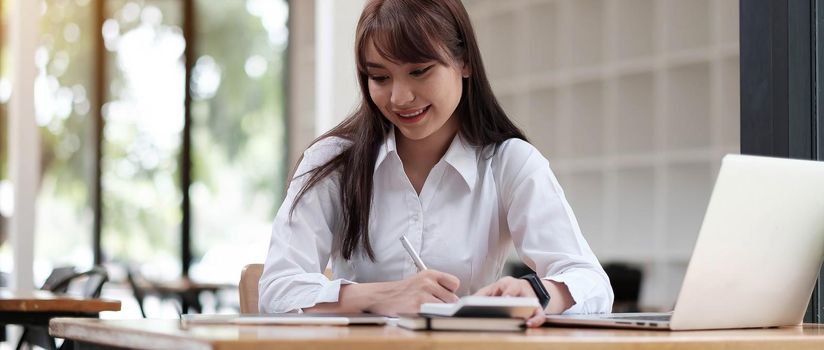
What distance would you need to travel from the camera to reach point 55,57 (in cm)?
966

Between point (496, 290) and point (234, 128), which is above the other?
point (234, 128)

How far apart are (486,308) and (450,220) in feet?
2.40

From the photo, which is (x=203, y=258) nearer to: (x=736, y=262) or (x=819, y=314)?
(x=819, y=314)

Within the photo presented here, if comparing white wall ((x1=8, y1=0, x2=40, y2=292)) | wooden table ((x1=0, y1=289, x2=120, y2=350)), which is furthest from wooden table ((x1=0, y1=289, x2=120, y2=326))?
white wall ((x1=8, y1=0, x2=40, y2=292))

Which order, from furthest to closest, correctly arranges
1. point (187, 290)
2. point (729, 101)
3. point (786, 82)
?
point (187, 290), point (729, 101), point (786, 82)

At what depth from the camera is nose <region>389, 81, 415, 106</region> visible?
5.96 ft

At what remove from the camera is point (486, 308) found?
125 centimetres

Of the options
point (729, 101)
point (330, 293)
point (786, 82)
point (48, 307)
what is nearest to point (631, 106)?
point (729, 101)

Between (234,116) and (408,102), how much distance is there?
28.0ft

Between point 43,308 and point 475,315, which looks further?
point 43,308

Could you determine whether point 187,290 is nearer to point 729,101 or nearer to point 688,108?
point 688,108

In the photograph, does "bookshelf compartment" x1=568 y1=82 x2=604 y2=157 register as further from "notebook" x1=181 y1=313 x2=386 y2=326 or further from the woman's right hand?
"notebook" x1=181 y1=313 x2=386 y2=326

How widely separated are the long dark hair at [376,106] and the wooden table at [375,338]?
65cm

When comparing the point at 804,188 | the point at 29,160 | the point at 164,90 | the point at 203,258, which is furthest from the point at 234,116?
the point at 804,188
